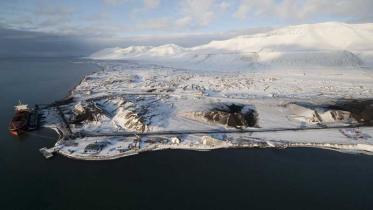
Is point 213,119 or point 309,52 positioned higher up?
point 309,52

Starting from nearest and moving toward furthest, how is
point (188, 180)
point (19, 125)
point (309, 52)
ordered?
point (188, 180) → point (19, 125) → point (309, 52)

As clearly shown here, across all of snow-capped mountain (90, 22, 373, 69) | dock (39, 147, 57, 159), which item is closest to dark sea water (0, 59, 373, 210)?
dock (39, 147, 57, 159)

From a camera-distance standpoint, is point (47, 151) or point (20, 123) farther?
point (20, 123)

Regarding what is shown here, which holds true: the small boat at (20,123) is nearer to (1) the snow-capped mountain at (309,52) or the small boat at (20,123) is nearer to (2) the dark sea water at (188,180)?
(2) the dark sea water at (188,180)

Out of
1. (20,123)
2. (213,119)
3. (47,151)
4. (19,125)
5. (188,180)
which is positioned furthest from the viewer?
(213,119)

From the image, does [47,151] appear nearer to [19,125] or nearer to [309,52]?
[19,125]

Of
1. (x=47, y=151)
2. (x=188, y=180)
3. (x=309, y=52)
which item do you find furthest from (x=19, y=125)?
(x=309, y=52)

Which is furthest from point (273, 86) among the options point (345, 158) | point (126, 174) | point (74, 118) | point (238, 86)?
point (126, 174)

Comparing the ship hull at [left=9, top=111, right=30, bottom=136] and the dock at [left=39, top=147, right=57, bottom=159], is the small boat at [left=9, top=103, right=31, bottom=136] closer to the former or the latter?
the ship hull at [left=9, top=111, right=30, bottom=136]
